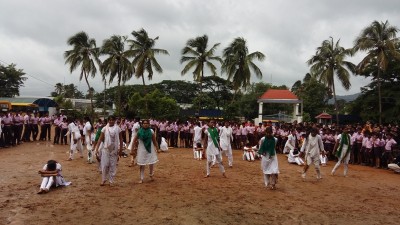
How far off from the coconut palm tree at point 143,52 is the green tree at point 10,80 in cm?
3031

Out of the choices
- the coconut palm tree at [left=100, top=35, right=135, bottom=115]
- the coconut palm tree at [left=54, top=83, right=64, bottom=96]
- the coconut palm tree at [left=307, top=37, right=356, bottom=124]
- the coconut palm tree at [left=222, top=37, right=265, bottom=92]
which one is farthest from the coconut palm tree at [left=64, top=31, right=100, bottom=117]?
the coconut palm tree at [left=54, top=83, right=64, bottom=96]

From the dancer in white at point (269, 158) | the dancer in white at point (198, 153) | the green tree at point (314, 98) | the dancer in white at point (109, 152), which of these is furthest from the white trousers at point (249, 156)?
the green tree at point (314, 98)

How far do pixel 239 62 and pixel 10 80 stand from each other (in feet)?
133

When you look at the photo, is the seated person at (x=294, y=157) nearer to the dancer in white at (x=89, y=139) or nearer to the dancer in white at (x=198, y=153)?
the dancer in white at (x=198, y=153)

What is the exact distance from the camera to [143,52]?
36625 mm

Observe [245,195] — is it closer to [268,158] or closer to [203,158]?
[268,158]

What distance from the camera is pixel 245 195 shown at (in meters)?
9.48

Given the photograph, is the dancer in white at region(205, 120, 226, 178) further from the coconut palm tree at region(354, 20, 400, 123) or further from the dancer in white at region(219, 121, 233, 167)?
the coconut palm tree at region(354, 20, 400, 123)

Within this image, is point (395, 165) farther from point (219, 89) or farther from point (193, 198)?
point (219, 89)

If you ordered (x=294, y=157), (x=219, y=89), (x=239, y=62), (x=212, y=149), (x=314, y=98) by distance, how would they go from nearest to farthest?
(x=212, y=149) → (x=294, y=157) → (x=239, y=62) → (x=314, y=98) → (x=219, y=89)

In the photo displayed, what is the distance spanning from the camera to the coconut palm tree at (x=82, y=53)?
3894 centimetres

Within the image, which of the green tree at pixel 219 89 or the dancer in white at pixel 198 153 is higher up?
the green tree at pixel 219 89

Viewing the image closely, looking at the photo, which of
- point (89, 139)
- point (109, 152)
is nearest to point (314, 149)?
point (109, 152)

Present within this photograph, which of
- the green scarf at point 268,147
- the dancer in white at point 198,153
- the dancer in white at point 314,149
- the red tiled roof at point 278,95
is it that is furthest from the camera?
the red tiled roof at point 278,95
